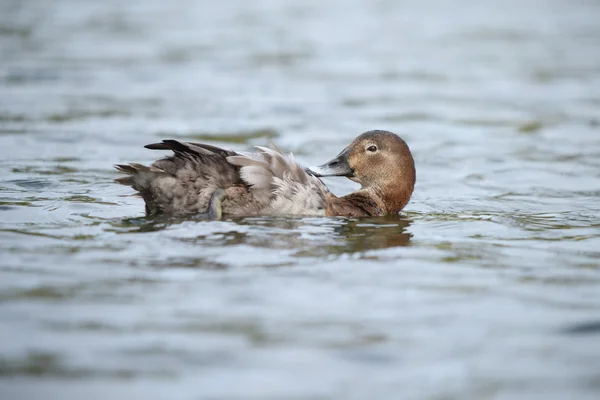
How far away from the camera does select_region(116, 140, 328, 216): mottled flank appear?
718 cm

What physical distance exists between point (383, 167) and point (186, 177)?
184 cm

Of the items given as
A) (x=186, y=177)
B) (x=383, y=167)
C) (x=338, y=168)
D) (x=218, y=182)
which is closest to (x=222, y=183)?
(x=218, y=182)

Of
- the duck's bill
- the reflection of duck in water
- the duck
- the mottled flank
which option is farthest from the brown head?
the mottled flank

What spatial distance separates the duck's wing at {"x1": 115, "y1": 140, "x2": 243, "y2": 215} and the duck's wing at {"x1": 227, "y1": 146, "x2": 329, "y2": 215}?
10 centimetres

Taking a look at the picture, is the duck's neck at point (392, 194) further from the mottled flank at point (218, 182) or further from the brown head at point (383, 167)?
the mottled flank at point (218, 182)

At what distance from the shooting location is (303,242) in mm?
6812

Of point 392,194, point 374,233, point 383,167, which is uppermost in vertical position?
point 383,167

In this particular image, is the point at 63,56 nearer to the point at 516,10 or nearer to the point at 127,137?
the point at 127,137

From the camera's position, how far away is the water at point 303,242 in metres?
4.62

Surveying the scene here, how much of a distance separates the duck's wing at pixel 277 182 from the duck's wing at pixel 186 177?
104 millimetres

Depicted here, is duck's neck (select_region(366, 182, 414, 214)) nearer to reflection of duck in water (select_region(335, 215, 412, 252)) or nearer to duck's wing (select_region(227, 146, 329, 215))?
reflection of duck in water (select_region(335, 215, 412, 252))

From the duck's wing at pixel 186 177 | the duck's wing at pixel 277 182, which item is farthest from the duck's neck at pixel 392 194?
the duck's wing at pixel 186 177

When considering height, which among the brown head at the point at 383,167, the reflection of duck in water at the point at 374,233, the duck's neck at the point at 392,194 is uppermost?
the brown head at the point at 383,167

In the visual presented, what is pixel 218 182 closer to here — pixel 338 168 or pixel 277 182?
pixel 277 182
